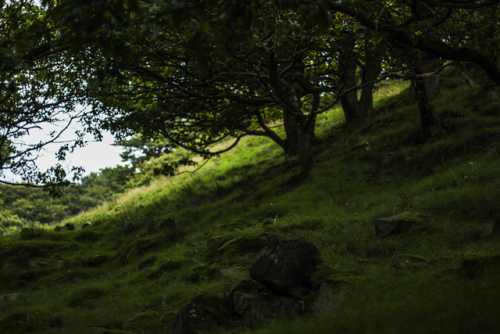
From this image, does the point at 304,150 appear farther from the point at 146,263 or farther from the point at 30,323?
the point at 30,323

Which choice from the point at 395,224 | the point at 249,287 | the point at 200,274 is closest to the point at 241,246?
the point at 200,274

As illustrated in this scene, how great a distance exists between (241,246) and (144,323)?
265 centimetres

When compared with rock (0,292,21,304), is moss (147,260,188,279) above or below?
below

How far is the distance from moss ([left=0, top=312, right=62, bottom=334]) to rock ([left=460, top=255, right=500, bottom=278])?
538 cm

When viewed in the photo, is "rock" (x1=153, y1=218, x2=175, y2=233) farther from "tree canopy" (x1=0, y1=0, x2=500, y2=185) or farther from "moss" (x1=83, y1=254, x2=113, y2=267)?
"tree canopy" (x1=0, y1=0, x2=500, y2=185)

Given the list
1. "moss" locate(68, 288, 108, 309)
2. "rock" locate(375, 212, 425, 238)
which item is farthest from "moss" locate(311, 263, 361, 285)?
"moss" locate(68, 288, 108, 309)

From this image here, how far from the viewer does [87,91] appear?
8852 mm

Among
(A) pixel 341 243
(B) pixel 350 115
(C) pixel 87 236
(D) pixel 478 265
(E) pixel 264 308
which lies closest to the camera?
(D) pixel 478 265

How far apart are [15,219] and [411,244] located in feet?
124

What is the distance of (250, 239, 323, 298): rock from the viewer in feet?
14.4

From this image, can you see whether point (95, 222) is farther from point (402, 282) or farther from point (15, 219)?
point (15, 219)

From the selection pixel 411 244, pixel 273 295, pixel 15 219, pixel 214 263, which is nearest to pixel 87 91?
pixel 214 263

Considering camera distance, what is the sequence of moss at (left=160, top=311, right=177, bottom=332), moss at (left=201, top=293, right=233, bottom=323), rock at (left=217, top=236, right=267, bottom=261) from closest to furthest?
1. moss at (left=201, top=293, right=233, bottom=323)
2. moss at (left=160, top=311, right=177, bottom=332)
3. rock at (left=217, top=236, right=267, bottom=261)

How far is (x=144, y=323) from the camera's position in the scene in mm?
4969
